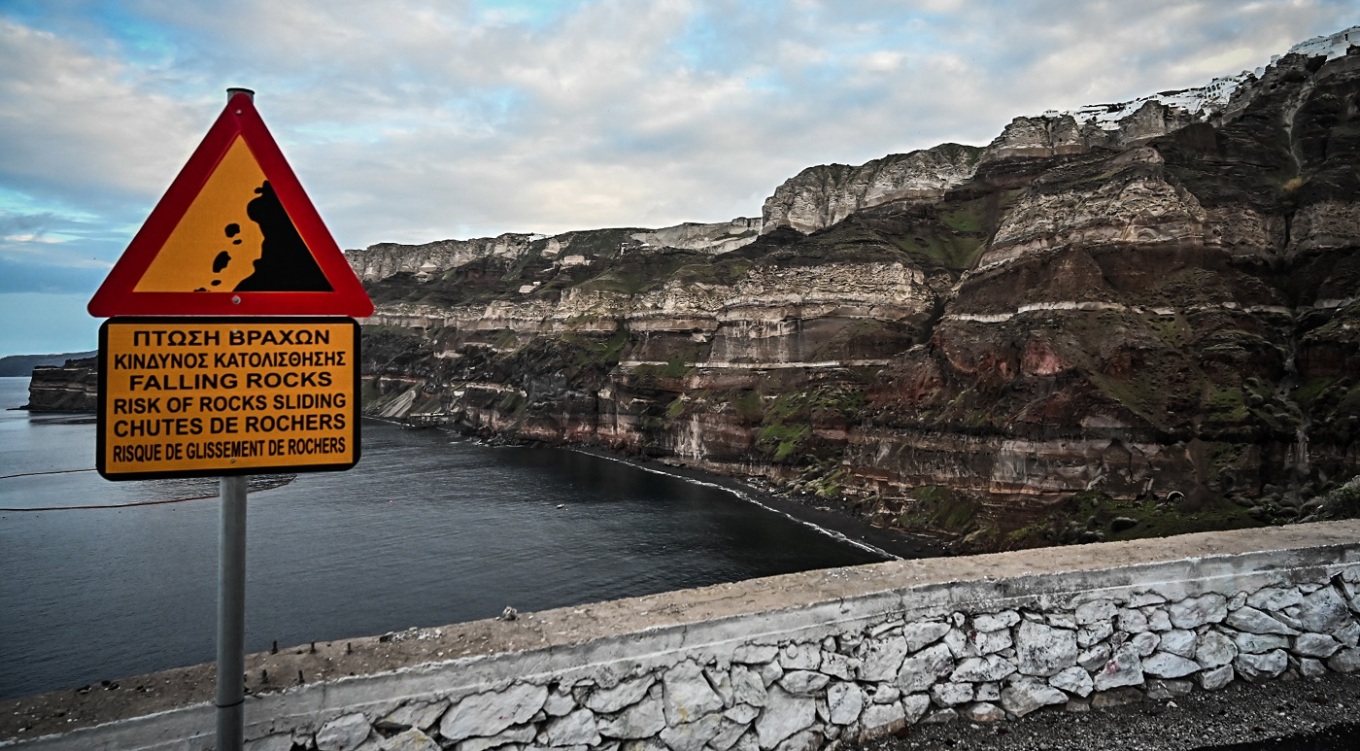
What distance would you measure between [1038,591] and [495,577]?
33.2m

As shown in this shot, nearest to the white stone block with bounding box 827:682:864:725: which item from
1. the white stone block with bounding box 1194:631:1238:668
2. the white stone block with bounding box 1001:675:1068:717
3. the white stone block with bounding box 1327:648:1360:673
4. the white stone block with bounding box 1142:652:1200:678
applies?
the white stone block with bounding box 1001:675:1068:717

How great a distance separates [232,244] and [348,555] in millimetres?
41550

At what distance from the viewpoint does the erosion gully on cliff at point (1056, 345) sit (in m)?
33.4

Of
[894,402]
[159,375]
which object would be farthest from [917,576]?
[894,402]

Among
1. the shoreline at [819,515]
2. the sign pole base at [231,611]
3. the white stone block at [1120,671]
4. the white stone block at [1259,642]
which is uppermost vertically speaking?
the sign pole base at [231,611]

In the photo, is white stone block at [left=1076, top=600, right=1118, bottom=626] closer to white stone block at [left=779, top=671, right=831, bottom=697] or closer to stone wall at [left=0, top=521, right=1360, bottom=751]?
stone wall at [left=0, top=521, right=1360, bottom=751]

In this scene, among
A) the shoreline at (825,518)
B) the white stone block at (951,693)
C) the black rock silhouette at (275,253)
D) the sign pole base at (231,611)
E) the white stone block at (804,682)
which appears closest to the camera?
the sign pole base at (231,611)

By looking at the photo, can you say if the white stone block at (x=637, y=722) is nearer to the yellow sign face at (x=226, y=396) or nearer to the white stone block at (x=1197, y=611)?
the yellow sign face at (x=226, y=396)

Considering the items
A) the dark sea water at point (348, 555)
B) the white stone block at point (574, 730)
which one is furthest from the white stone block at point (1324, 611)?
the dark sea water at point (348, 555)

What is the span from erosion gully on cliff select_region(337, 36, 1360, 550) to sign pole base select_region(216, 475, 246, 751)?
21147mm

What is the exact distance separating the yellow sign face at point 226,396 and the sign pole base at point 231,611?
0.16 meters

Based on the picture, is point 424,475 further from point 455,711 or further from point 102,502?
point 455,711

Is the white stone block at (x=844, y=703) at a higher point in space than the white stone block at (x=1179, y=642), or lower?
lower

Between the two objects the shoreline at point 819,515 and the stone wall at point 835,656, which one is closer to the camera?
the stone wall at point 835,656
